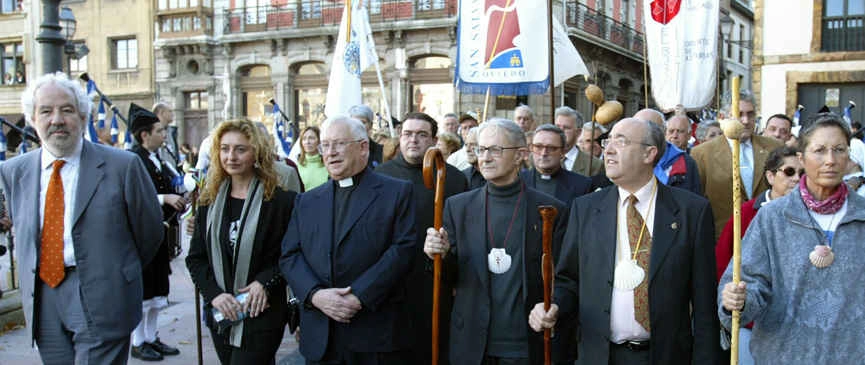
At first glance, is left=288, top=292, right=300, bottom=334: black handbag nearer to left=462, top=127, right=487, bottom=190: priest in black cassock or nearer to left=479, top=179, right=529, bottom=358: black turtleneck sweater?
left=479, top=179, right=529, bottom=358: black turtleneck sweater

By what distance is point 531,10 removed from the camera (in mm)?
6895

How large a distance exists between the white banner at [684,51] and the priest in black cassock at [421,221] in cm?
277

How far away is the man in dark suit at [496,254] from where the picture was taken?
360 cm

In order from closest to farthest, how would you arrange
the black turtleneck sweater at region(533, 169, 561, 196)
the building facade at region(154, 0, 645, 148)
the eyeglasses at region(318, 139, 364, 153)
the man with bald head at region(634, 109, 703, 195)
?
1. the eyeglasses at region(318, 139, 364, 153)
2. the black turtleneck sweater at region(533, 169, 561, 196)
3. the man with bald head at region(634, 109, 703, 195)
4. the building facade at region(154, 0, 645, 148)

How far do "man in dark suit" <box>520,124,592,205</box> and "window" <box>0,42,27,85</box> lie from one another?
31130mm

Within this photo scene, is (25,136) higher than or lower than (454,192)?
higher

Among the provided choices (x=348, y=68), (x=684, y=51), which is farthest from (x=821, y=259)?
(x=348, y=68)

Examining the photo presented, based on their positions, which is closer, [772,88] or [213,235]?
[213,235]

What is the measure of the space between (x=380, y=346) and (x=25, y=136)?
4.62 m

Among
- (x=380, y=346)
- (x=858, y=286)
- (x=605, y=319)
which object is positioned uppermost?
(x=858, y=286)

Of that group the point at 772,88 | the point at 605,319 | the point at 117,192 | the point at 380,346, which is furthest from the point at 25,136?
the point at 772,88

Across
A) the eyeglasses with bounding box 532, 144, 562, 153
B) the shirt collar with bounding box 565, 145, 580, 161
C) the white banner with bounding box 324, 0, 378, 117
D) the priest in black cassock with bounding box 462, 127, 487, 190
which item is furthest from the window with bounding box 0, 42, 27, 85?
the eyeglasses with bounding box 532, 144, 562, 153

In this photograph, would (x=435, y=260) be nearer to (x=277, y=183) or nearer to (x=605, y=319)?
(x=605, y=319)

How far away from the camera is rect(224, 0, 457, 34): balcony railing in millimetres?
23125
